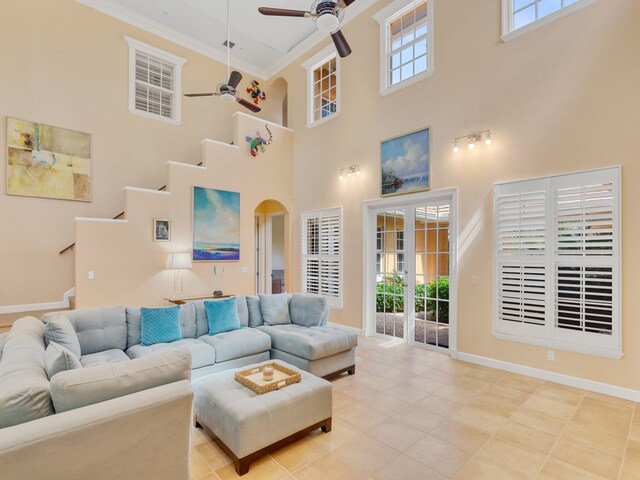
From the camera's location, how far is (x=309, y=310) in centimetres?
470

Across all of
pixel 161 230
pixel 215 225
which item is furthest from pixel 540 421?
pixel 161 230

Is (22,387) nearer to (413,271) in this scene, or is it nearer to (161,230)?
(161,230)

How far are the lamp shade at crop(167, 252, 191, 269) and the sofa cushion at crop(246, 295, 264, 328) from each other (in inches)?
68.8

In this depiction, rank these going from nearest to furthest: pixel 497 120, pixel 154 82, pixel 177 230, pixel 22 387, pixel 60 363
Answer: pixel 22 387
pixel 60 363
pixel 497 120
pixel 177 230
pixel 154 82

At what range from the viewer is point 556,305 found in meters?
3.88

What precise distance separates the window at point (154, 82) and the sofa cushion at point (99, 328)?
4.63 m

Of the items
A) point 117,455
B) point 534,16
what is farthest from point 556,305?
point 117,455

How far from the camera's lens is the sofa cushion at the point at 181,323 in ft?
12.2

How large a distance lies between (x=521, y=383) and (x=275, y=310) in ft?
10.4

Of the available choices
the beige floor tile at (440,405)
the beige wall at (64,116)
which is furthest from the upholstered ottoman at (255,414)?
the beige wall at (64,116)

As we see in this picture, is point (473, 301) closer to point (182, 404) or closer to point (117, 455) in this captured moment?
point (182, 404)

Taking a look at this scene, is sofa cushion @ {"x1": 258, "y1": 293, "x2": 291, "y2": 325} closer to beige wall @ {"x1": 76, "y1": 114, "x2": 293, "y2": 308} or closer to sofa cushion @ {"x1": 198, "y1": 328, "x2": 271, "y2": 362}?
sofa cushion @ {"x1": 198, "y1": 328, "x2": 271, "y2": 362}

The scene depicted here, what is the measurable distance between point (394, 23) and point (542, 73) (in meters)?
2.82

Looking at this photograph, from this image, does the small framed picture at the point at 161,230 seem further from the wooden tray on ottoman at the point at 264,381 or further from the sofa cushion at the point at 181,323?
the wooden tray on ottoman at the point at 264,381
